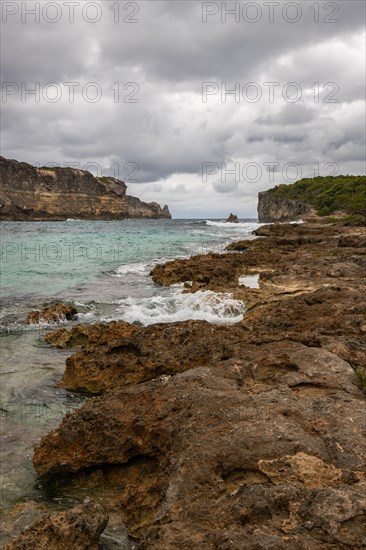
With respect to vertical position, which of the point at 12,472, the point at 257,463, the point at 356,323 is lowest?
the point at 12,472

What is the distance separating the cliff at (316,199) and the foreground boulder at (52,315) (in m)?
38.8

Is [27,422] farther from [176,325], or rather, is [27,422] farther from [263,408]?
[263,408]

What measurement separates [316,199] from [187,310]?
87895 millimetres

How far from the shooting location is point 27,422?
738 centimetres

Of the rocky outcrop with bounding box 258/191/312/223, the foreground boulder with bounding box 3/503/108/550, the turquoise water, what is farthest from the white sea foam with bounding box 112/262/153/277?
the rocky outcrop with bounding box 258/191/312/223

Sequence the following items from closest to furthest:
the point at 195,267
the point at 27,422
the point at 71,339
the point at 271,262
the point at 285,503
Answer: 1. the point at 285,503
2. the point at 27,422
3. the point at 71,339
4. the point at 195,267
5. the point at 271,262

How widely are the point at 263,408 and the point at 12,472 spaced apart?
3.51 metres

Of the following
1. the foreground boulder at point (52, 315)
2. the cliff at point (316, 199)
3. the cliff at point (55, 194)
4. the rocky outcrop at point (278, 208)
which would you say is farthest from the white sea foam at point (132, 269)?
the cliff at point (55, 194)

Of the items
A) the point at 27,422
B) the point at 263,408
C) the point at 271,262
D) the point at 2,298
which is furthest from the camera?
the point at 271,262

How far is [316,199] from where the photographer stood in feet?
315

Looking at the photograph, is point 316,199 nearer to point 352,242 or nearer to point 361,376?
point 352,242

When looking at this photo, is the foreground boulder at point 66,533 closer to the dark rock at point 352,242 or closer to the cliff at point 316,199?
the dark rock at point 352,242

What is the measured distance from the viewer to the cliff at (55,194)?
139m

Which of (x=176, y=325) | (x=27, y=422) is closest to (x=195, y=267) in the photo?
(x=176, y=325)
